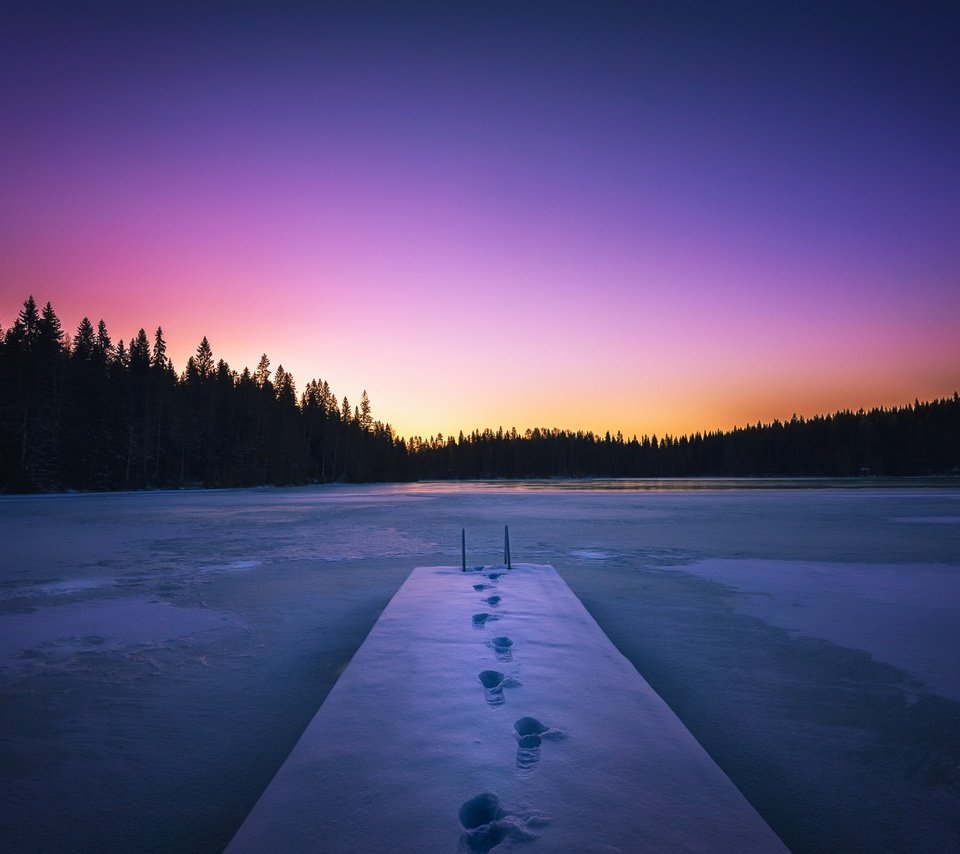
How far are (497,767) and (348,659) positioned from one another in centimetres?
304

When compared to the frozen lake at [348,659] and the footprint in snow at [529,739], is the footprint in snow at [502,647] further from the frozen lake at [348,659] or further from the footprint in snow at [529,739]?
the frozen lake at [348,659]

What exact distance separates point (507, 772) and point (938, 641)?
5600mm

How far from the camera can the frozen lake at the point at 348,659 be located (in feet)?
9.74

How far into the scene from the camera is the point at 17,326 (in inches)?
2083

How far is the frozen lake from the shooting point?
9.74 ft

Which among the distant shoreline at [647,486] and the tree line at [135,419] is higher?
the tree line at [135,419]

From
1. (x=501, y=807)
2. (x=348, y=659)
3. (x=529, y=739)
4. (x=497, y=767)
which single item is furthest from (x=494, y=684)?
(x=348, y=659)

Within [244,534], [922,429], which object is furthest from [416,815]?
[922,429]

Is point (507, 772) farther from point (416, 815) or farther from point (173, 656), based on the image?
point (173, 656)

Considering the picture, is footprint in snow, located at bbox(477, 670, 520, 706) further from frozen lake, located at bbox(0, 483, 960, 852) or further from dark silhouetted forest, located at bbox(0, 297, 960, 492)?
dark silhouetted forest, located at bbox(0, 297, 960, 492)

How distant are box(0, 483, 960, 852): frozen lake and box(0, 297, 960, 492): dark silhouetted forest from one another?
45.3 m

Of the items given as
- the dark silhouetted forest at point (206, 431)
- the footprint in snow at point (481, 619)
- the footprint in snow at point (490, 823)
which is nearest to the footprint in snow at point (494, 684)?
the footprint in snow at point (490, 823)

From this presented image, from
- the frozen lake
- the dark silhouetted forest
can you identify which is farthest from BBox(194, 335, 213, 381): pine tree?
the frozen lake

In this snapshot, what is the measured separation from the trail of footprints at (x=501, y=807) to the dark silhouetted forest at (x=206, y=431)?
178ft
